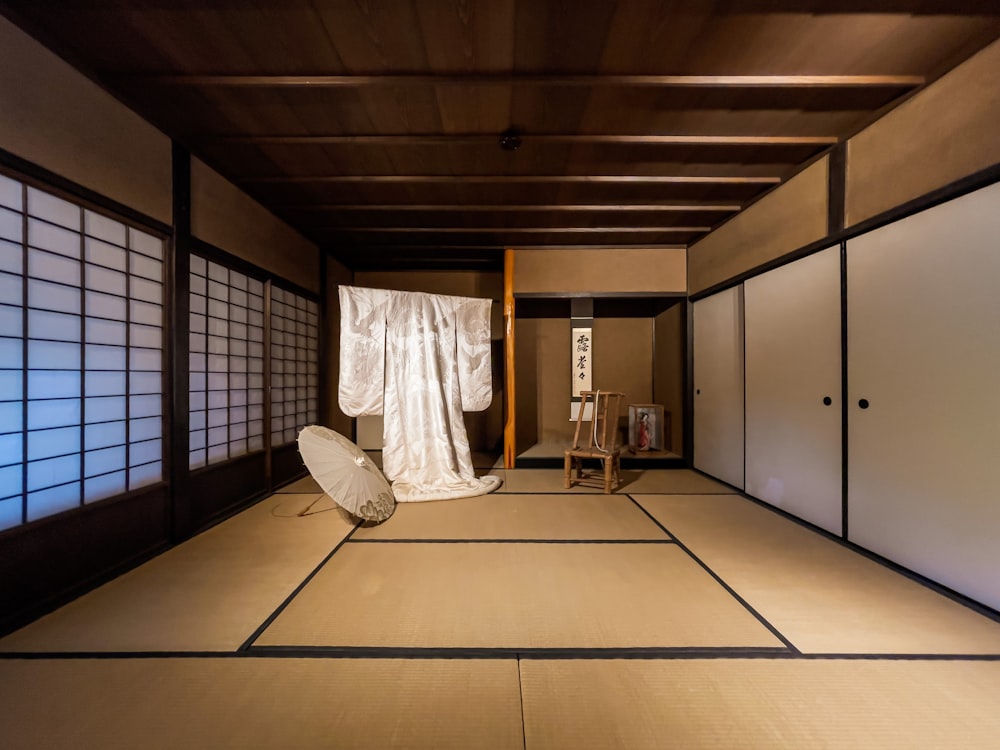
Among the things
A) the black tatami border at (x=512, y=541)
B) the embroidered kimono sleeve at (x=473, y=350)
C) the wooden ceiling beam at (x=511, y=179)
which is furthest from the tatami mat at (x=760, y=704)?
the wooden ceiling beam at (x=511, y=179)

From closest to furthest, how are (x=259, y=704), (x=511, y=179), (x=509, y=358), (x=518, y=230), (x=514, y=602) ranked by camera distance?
(x=259, y=704), (x=514, y=602), (x=511, y=179), (x=518, y=230), (x=509, y=358)

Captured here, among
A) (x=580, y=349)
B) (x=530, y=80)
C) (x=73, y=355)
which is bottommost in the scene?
(x=73, y=355)

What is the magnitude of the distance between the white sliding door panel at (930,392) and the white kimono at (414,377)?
9.30ft

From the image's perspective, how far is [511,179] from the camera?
10.3 feet

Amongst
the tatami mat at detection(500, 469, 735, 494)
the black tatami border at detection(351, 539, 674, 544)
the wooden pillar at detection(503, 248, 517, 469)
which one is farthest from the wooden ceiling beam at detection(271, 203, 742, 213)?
the black tatami border at detection(351, 539, 674, 544)

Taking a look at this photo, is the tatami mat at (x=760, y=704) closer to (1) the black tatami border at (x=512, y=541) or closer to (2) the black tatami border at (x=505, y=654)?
(2) the black tatami border at (x=505, y=654)

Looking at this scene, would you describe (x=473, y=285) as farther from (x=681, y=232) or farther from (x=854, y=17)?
(x=854, y=17)

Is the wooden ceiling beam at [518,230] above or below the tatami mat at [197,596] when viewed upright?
above

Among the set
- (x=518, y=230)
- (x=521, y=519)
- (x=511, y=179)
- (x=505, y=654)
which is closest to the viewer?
(x=505, y=654)

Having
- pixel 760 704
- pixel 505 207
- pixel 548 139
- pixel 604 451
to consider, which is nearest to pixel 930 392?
pixel 760 704

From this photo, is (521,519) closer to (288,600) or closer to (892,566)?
(288,600)

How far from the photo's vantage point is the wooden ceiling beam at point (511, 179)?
10.2 feet

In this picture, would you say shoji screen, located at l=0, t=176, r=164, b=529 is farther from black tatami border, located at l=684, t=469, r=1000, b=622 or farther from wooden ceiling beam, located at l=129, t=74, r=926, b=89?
black tatami border, located at l=684, t=469, r=1000, b=622

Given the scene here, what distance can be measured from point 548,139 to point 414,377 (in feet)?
7.36
